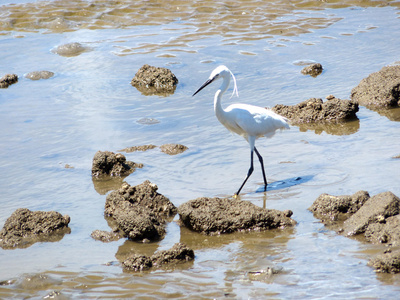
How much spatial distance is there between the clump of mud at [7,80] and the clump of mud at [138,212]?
19.0 ft

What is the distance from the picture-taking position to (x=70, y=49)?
12953 millimetres

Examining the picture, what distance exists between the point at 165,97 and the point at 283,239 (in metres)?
5.51

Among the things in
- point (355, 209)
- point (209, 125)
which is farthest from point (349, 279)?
point (209, 125)

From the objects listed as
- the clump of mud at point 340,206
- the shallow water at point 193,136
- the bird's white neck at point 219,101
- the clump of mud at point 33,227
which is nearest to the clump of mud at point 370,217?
the clump of mud at point 340,206

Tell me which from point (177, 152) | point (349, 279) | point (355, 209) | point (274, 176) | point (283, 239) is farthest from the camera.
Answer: point (177, 152)

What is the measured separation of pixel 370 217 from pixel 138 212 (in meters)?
2.23

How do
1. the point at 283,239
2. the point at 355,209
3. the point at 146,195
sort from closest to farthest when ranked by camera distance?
the point at 283,239 < the point at 355,209 < the point at 146,195

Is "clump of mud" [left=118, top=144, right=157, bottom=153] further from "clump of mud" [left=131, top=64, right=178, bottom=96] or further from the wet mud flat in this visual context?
"clump of mud" [left=131, top=64, right=178, bottom=96]

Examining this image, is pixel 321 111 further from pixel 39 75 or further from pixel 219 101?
pixel 39 75

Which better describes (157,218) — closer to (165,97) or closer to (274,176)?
(274,176)

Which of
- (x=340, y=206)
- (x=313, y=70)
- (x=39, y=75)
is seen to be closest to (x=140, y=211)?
(x=340, y=206)

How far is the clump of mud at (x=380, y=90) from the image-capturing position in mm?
8789

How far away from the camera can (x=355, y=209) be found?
18.1 feet

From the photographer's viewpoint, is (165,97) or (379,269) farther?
(165,97)
